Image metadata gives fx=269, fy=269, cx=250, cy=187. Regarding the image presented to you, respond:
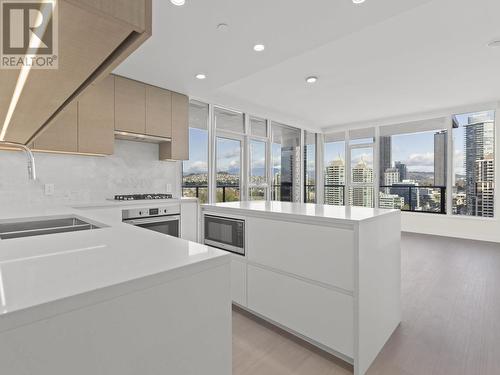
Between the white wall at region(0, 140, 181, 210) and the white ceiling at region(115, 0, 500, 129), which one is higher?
the white ceiling at region(115, 0, 500, 129)

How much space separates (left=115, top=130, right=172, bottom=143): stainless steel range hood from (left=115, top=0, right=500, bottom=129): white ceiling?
69cm

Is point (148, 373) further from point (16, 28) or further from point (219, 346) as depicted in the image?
point (16, 28)

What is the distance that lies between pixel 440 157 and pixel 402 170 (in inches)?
31.2

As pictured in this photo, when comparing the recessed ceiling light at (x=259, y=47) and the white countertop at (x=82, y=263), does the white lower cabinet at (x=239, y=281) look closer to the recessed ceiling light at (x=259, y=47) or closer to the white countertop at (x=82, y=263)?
the white countertop at (x=82, y=263)

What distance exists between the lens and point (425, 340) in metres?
2.04

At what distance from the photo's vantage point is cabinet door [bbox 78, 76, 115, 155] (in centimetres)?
295

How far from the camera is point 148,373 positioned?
26.5 inches

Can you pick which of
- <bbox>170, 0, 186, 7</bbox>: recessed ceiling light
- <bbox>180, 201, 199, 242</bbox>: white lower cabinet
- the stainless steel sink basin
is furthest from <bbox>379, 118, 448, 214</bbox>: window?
the stainless steel sink basin

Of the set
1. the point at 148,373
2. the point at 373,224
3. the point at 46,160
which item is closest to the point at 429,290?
the point at 373,224

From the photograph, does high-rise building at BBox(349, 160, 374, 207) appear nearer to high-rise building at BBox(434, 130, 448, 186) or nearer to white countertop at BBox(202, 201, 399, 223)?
high-rise building at BBox(434, 130, 448, 186)

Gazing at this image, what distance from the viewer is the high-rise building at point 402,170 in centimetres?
641

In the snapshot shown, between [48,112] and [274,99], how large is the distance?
13.7 feet

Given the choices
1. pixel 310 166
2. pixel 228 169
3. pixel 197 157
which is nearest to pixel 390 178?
pixel 310 166

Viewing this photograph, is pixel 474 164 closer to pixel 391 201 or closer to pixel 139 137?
pixel 391 201
